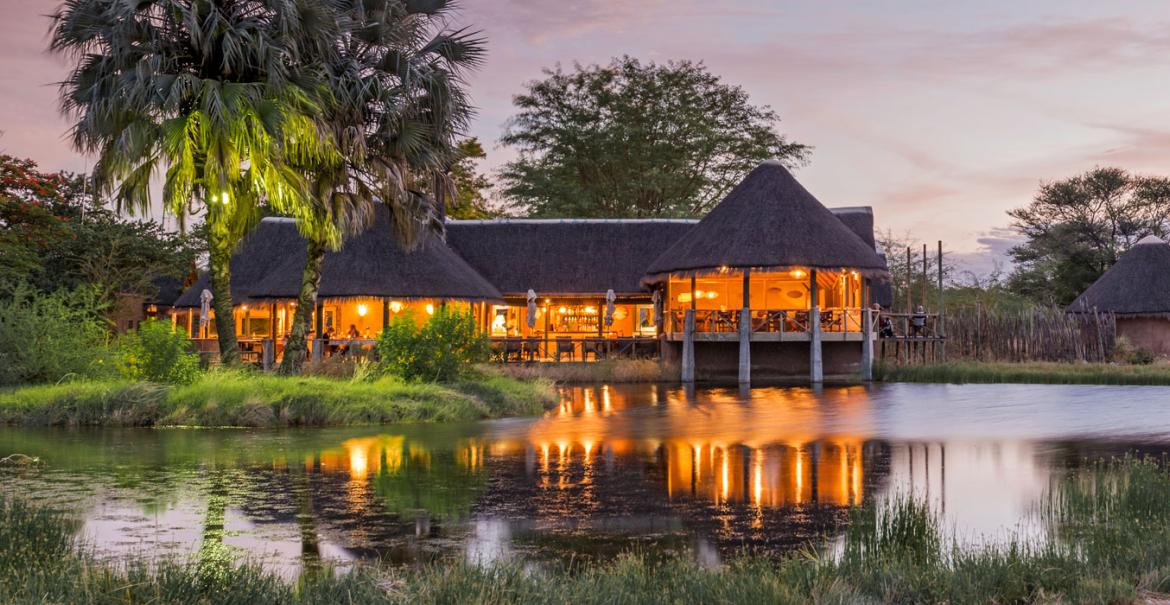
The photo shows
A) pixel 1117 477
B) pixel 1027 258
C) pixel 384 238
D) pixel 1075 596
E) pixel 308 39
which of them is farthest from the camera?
pixel 1027 258

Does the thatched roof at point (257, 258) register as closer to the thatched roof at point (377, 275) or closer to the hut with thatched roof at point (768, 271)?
the thatched roof at point (377, 275)

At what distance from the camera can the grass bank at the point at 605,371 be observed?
105 feet

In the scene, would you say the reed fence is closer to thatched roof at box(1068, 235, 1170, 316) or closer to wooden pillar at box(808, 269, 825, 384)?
thatched roof at box(1068, 235, 1170, 316)

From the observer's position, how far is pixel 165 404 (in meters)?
18.3

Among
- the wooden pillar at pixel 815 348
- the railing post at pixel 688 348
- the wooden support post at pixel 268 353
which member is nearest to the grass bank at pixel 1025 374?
the wooden pillar at pixel 815 348

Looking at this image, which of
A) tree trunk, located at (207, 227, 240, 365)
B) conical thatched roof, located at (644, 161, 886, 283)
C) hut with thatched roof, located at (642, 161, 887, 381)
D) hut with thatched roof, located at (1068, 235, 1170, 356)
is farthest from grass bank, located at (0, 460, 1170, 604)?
hut with thatched roof, located at (1068, 235, 1170, 356)

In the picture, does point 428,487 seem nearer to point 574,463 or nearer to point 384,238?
point 574,463

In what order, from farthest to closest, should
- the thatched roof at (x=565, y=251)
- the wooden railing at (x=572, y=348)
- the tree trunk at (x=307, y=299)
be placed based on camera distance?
the thatched roof at (x=565, y=251), the wooden railing at (x=572, y=348), the tree trunk at (x=307, y=299)

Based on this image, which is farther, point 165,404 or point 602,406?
point 602,406

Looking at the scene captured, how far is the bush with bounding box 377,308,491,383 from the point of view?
2209cm

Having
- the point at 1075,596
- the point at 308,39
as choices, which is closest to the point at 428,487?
the point at 1075,596

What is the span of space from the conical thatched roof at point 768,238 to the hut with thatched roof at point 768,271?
0.03 meters

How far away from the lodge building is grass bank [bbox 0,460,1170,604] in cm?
2369

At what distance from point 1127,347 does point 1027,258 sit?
2107cm
